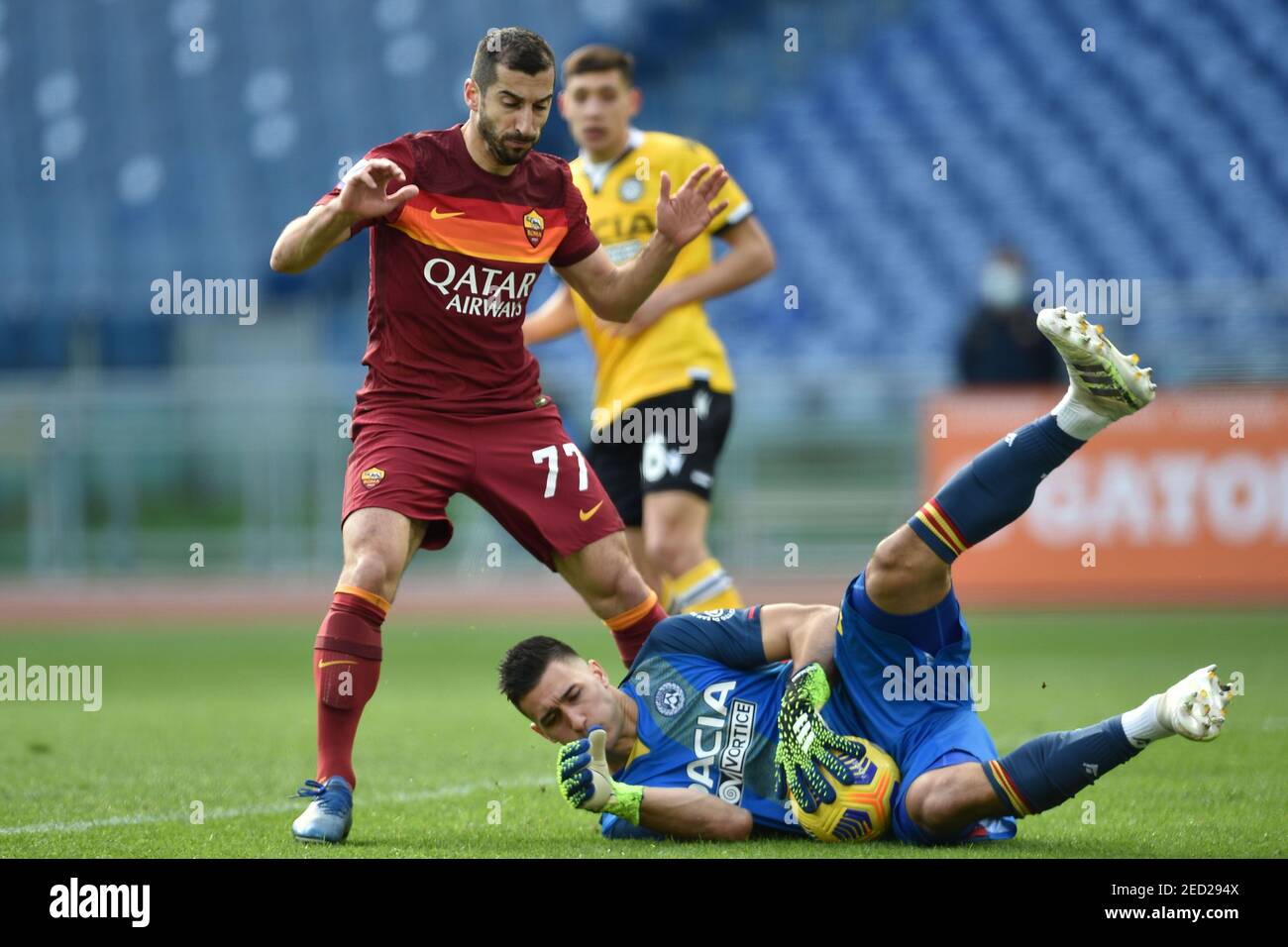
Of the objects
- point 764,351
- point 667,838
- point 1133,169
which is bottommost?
point 667,838

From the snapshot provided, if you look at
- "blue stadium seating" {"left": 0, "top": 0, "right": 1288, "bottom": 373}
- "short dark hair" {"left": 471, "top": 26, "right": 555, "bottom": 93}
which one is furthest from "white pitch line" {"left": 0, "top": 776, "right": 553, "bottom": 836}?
"blue stadium seating" {"left": 0, "top": 0, "right": 1288, "bottom": 373}

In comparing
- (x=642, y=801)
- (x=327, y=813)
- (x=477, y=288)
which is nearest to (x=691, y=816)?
(x=642, y=801)

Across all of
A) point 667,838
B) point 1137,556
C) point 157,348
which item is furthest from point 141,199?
point 667,838

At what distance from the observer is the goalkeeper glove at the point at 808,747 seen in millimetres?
4520

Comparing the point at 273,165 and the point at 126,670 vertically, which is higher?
the point at 273,165

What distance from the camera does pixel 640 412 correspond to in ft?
23.4

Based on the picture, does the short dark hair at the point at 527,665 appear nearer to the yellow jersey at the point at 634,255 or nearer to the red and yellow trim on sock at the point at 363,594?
the red and yellow trim on sock at the point at 363,594

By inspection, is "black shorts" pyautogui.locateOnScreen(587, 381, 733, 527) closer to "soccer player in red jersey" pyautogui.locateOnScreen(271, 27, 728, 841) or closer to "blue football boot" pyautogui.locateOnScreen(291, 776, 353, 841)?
"soccer player in red jersey" pyautogui.locateOnScreen(271, 27, 728, 841)

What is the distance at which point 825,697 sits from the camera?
460 cm

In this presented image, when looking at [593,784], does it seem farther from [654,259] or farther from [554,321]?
[554,321]

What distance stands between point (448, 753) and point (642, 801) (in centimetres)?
247

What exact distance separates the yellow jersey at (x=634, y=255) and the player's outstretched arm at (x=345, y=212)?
2.28 m
